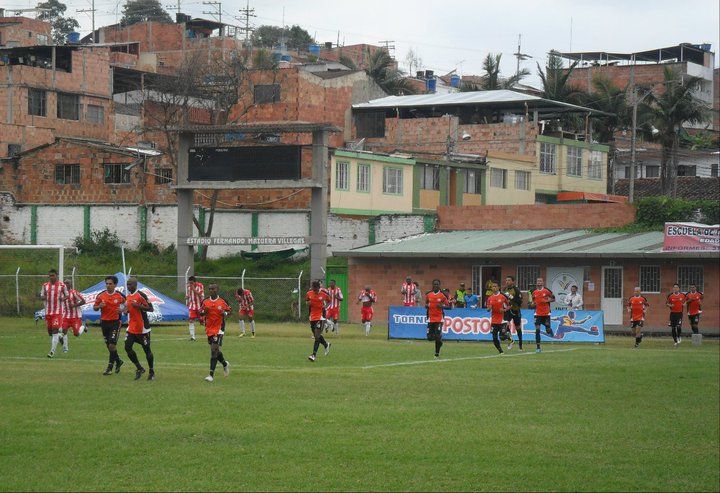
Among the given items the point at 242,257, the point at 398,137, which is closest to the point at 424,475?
the point at 242,257

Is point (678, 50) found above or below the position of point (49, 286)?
above

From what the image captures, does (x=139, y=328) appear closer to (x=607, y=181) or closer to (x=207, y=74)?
(x=207, y=74)

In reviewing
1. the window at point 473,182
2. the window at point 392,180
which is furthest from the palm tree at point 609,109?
the window at point 392,180

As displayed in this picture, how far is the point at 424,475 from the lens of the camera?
14078 millimetres

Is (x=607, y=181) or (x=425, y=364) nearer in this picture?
(x=425, y=364)

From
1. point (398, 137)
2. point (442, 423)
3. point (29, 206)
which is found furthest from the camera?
point (398, 137)

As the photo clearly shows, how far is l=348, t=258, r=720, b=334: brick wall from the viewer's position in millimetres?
43406

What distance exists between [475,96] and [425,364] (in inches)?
1930

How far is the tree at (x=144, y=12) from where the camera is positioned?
366 ft

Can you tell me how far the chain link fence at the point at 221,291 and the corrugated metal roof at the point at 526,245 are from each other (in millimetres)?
3327

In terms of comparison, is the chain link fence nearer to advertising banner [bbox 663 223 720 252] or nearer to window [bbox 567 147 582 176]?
advertising banner [bbox 663 223 720 252]

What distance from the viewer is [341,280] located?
172 feet

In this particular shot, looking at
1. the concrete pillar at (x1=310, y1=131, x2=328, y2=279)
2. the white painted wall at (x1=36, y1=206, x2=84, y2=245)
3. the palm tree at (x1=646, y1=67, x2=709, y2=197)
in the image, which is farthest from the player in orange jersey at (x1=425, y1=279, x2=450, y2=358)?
the palm tree at (x1=646, y1=67, x2=709, y2=197)

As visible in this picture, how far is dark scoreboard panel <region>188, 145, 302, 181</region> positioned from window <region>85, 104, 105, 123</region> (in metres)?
23.5
